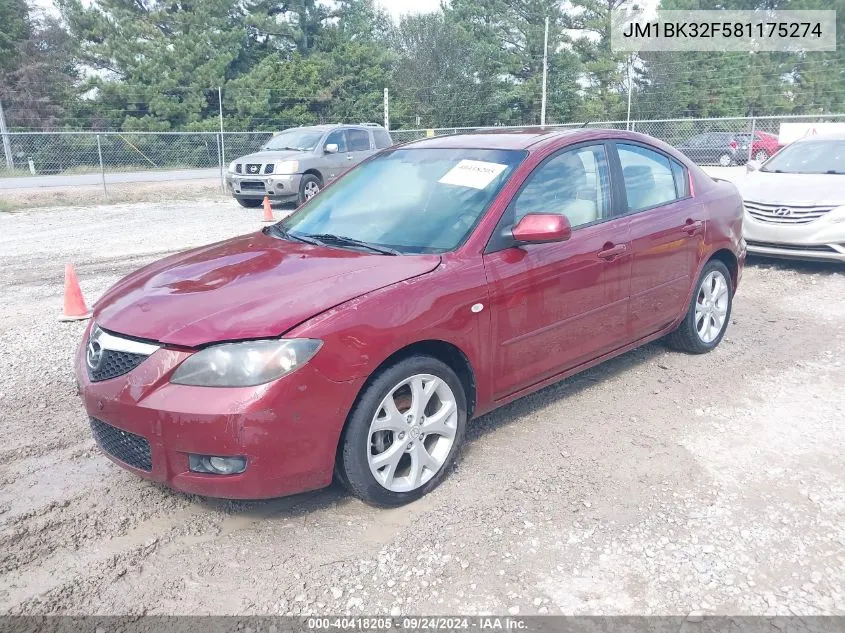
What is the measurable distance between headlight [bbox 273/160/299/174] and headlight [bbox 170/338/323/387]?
12042mm

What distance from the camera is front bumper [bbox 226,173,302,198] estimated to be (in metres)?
14.3

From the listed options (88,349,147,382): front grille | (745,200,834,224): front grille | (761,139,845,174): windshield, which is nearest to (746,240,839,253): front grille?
(745,200,834,224): front grille

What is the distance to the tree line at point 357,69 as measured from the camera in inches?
1358

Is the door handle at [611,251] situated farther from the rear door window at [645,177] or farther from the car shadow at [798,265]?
the car shadow at [798,265]

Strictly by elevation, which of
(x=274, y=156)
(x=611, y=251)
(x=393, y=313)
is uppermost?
(x=274, y=156)

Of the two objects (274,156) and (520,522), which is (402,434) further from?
(274,156)

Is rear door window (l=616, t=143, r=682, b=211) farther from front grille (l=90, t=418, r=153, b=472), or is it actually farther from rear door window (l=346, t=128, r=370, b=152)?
rear door window (l=346, t=128, r=370, b=152)

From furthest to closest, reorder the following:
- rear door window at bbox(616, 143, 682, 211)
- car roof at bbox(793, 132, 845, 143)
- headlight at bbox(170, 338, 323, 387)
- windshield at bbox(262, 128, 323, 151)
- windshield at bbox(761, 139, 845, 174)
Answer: windshield at bbox(262, 128, 323, 151) → car roof at bbox(793, 132, 845, 143) → windshield at bbox(761, 139, 845, 174) → rear door window at bbox(616, 143, 682, 211) → headlight at bbox(170, 338, 323, 387)

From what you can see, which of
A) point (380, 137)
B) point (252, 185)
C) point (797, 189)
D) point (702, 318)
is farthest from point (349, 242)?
point (380, 137)

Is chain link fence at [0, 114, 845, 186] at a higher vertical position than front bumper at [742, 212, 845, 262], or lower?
higher

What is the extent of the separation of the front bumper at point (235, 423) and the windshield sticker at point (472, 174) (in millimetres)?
1456

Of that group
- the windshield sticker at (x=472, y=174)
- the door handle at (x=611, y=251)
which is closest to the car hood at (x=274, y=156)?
the windshield sticker at (x=472, y=174)

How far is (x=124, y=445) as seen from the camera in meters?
3.06

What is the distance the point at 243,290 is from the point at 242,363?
481mm
